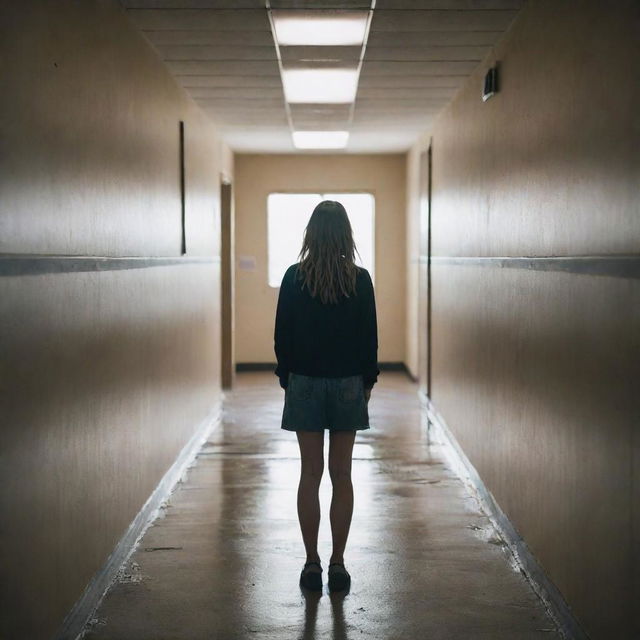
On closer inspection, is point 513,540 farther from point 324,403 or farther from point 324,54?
point 324,54

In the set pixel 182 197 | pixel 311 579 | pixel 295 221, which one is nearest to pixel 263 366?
pixel 295 221

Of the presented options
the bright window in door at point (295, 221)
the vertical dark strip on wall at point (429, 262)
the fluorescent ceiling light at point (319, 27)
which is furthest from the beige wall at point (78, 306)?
the bright window in door at point (295, 221)

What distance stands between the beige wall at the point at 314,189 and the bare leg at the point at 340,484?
A: 746 centimetres

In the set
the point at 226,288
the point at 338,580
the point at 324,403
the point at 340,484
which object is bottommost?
the point at 338,580

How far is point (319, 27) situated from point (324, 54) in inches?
25.9

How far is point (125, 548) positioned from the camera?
13.7 ft

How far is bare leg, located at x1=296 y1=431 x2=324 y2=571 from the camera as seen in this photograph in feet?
11.9

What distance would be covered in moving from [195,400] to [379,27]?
3245 mm

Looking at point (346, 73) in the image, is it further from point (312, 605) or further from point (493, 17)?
point (312, 605)

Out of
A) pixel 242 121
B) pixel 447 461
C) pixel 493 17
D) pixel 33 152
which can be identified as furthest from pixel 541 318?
pixel 242 121

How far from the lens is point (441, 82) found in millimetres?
6188

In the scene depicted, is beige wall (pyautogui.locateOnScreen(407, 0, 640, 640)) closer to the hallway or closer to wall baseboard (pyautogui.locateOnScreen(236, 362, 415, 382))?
the hallway

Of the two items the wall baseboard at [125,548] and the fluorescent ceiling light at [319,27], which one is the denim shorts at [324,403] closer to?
the wall baseboard at [125,548]

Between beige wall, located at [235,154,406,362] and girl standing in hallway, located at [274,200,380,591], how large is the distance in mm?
7579
